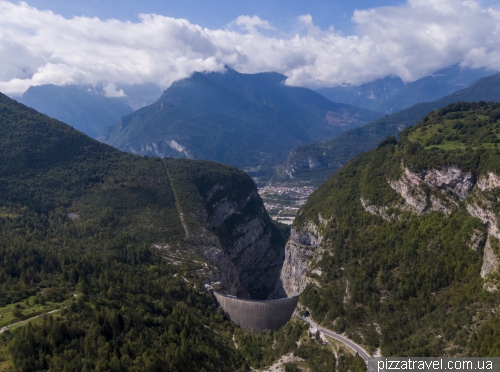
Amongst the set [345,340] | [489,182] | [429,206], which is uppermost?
[489,182]

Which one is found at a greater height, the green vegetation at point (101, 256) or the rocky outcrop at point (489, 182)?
the rocky outcrop at point (489, 182)

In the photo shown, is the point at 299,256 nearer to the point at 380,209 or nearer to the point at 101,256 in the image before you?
the point at 380,209

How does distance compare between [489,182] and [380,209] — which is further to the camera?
[380,209]

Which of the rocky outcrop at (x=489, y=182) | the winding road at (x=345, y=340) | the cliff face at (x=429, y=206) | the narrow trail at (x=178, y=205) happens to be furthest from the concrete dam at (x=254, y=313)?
the rocky outcrop at (x=489, y=182)

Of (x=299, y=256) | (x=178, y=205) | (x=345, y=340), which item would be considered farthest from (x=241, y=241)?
(x=345, y=340)

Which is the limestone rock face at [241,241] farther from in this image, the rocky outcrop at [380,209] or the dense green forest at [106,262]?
the rocky outcrop at [380,209]

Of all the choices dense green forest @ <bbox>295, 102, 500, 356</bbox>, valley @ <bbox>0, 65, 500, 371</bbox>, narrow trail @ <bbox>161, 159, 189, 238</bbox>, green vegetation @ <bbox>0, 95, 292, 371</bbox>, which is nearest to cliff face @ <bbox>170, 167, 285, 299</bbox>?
narrow trail @ <bbox>161, 159, 189, 238</bbox>

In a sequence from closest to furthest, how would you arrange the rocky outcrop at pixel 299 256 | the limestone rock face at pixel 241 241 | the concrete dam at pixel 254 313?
1. the concrete dam at pixel 254 313
2. the rocky outcrop at pixel 299 256
3. the limestone rock face at pixel 241 241
